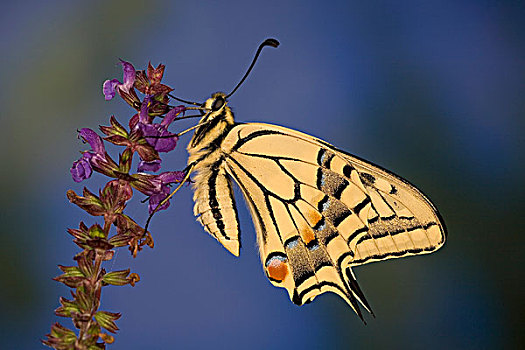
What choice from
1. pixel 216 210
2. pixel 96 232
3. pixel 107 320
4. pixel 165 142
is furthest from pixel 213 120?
pixel 107 320

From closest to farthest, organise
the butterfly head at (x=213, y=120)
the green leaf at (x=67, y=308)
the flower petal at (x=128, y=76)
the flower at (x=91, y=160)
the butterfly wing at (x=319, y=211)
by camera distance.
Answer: the green leaf at (x=67, y=308), the flower at (x=91, y=160), the flower petal at (x=128, y=76), the butterfly wing at (x=319, y=211), the butterfly head at (x=213, y=120)

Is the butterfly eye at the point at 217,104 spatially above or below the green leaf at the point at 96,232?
above

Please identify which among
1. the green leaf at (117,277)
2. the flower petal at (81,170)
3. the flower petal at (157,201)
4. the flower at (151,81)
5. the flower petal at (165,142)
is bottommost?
the green leaf at (117,277)

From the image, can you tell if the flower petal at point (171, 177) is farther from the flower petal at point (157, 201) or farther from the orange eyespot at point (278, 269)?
the orange eyespot at point (278, 269)

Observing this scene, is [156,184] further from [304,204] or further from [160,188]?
[304,204]

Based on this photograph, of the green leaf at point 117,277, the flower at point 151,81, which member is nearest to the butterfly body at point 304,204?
the flower at point 151,81

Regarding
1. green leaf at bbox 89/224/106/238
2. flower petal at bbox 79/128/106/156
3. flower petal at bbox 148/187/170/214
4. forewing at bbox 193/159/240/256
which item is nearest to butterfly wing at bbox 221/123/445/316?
forewing at bbox 193/159/240/256

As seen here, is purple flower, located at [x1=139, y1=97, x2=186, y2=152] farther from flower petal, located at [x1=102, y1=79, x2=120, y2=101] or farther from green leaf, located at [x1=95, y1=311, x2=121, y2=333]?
green leaf, located at [x1=95, y1=311, x2=121, y2=333]
